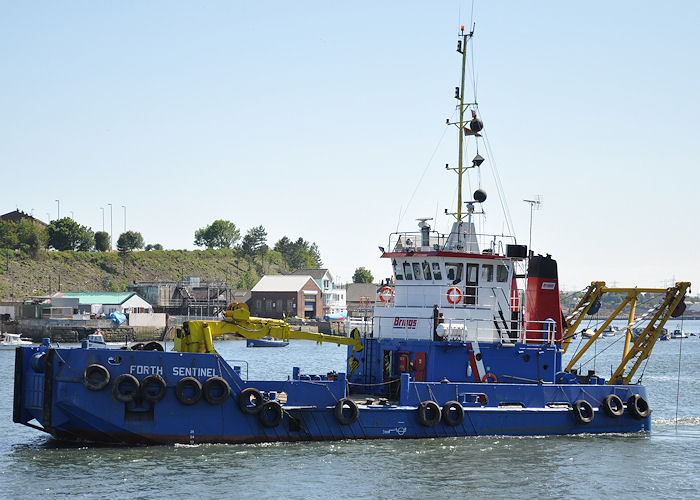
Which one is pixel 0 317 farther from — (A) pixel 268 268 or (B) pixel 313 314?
(A) pixel 268 268

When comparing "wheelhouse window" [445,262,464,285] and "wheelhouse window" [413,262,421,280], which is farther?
"wheelhouse window" [413,262,421,280]

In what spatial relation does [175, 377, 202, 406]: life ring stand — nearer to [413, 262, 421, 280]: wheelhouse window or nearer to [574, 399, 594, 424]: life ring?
[413, 262, 421, 280]: wheelhouse window

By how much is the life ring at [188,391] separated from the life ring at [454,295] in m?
6.86

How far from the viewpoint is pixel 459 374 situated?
21.8 metres

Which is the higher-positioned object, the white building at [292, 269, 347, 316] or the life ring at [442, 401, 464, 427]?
the white building at [292, 269, 347, 316]

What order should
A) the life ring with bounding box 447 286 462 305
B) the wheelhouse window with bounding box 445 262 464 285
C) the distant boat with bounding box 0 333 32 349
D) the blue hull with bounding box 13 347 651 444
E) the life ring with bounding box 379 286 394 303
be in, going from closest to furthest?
the blue hull with bounding box 13 347 651 444 → the life ring with bounding box 447 286 462 305 → the wheelhouse window with bounding box 445 262 464 285 → the life ring with bounding box 379 286 394 303 → the distant boat with bounding box 0 333 32 349

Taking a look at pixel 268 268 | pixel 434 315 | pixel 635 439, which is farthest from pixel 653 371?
pixel 268 268

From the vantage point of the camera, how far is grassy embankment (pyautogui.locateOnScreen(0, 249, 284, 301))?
97375mm

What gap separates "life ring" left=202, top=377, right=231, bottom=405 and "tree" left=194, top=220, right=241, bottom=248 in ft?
381

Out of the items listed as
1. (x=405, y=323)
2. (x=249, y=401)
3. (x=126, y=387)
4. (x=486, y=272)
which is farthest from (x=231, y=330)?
(x=486, y=272)

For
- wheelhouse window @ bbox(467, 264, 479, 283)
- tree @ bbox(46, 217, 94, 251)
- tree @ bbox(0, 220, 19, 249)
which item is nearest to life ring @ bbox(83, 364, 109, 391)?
wheelhouse window @ bbox(467, 264, 479, 283)

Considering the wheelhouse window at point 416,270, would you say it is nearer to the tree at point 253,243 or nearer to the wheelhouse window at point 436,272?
the wheelhouse window at point 436,272

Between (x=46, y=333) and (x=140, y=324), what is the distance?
866 cm

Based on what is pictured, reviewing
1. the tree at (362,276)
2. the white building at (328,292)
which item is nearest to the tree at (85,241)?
the white building at (328,292)
